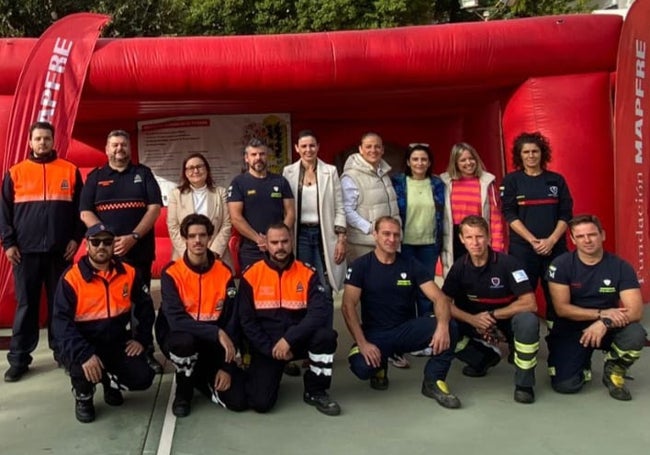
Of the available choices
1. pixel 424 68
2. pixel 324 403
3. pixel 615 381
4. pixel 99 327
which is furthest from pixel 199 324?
pixel 424 68

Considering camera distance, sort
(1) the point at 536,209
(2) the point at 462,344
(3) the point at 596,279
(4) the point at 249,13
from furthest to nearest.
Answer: (4) the point at 249,13 < (1) the point at 536,209 < (2) the point at 462,344 < (3) the point at 596,279

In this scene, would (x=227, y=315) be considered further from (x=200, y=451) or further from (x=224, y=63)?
(x=224, y=63)

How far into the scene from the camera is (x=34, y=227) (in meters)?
4.07

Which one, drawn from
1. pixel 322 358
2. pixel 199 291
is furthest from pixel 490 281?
pixel 199 291

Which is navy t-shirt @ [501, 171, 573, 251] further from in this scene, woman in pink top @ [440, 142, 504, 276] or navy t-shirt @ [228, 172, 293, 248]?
navy t-shirt @ [228, 172, 293, 248]

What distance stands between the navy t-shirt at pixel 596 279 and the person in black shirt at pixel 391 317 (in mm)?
700

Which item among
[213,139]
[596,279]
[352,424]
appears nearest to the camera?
[352,424]

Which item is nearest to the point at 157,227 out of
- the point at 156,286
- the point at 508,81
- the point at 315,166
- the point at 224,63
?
the point at 156,286

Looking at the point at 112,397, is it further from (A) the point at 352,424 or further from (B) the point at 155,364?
Answer: (A) the point at 352,424

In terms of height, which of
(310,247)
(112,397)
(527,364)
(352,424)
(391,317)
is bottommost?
(352,424)

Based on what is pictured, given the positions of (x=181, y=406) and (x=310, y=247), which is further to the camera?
(x=310, y=247)

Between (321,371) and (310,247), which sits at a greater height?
(310,247)

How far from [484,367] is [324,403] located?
1.14m

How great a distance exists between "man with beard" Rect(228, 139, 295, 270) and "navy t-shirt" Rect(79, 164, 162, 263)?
1.87ft
